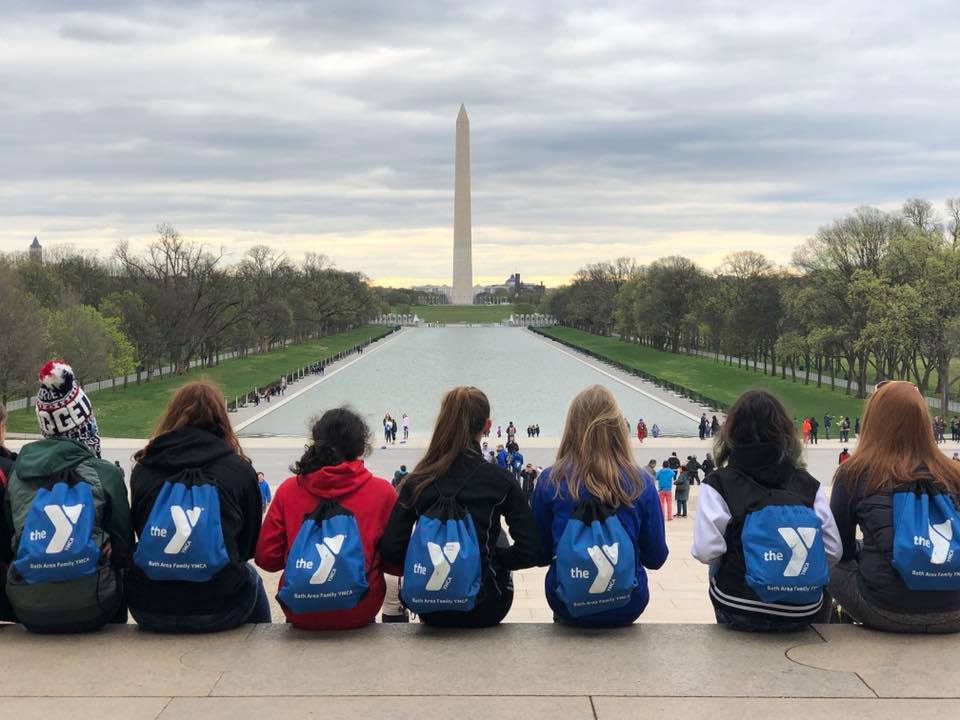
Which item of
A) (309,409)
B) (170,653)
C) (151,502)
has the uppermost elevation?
(151,502)

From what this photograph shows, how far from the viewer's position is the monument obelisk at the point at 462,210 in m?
128

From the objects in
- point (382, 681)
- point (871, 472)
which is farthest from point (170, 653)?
point (871, 472)

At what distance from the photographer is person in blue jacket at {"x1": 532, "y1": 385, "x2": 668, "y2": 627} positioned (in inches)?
220

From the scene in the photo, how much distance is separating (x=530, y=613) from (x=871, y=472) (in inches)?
287

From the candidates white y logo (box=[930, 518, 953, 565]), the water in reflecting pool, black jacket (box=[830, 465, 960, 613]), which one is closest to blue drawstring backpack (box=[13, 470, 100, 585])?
black jacket (box=[830, 465, 960, 613])

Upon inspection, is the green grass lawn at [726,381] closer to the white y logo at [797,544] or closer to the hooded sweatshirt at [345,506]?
the white y logo at [797,544]

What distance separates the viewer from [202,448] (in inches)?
226

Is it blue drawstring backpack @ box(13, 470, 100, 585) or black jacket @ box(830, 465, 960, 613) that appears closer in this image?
blue drawstring backpack @ box(13, 470, 100, 585)

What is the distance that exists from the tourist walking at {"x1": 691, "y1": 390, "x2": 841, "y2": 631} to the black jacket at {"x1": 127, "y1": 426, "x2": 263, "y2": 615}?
235 cm

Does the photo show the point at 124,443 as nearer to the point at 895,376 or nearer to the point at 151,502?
the point at 151,502

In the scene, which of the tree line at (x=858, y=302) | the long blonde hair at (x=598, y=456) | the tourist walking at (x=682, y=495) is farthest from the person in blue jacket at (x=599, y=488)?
the tree line at (x=858, y=302)

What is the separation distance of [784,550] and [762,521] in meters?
0.18

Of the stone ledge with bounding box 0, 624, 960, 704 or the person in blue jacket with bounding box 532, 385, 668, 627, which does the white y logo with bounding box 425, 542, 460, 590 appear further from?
the person in blue jacket with bounding box 532, 385, 668, 627

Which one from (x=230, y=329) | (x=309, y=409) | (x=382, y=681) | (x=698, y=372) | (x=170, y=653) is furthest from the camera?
(x=230, y=329)
